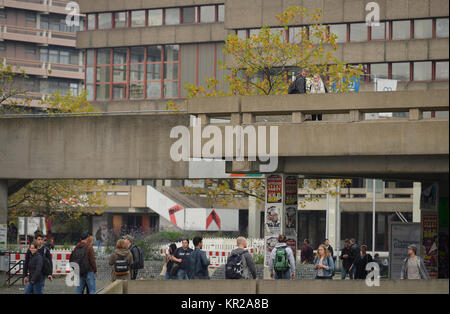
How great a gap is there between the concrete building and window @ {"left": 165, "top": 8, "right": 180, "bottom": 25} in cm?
2757

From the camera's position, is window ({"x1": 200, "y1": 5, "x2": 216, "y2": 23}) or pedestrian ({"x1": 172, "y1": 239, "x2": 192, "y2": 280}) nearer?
pedestrian ({"x1": 172, "y1": 239, "x2": 192, "y2": 280})

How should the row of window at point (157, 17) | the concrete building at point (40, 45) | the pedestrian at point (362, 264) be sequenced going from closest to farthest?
the pedestrian at point (362, 264), the row of window at point (157, 17), the concrete building at point (40, 45)

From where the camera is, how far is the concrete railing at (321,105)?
1752cm

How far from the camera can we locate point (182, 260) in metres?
18.5

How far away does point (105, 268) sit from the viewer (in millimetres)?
30047

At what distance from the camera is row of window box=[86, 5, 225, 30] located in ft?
215

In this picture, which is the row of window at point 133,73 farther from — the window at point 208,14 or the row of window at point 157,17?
the window at point 208,14

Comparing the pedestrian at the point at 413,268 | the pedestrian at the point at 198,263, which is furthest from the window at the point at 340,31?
the pedestrian at the point at 198,263

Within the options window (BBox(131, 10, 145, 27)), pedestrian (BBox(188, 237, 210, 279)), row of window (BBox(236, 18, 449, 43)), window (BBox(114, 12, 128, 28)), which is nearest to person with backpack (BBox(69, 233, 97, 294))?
pedestrian (BBox(188, 237, 210, 279))

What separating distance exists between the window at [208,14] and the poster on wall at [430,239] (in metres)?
47.0

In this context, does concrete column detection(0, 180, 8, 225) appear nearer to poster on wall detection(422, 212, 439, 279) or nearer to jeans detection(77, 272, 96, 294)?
jeans detection(77, 272, 96, 294)
